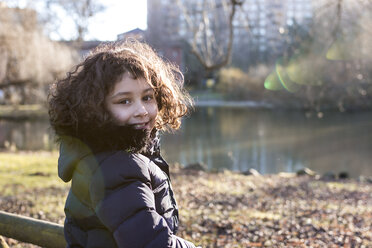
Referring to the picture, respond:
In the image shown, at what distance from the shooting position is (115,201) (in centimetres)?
140

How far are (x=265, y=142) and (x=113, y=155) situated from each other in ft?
58.5

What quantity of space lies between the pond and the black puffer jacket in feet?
38.0

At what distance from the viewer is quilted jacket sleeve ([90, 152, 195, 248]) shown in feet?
4.52

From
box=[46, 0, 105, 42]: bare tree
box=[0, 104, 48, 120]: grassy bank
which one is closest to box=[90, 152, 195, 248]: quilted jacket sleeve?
box=[46, 0, 105, 42]: bare tree

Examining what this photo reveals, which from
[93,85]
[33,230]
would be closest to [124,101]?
[93,85]

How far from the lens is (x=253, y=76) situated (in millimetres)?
35188

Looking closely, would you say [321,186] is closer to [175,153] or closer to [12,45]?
[175,153]

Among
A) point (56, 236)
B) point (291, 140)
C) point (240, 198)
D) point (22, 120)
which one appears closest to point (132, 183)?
point (56, 236)

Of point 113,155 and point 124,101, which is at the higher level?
point 124,101

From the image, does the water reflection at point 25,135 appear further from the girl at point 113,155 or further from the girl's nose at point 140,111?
the girl's nose at point 140,111

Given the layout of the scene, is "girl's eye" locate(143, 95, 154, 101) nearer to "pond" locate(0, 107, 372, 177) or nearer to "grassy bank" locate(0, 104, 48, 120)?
"pond" locate(0, 107, 372, 177)

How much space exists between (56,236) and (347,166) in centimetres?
1360

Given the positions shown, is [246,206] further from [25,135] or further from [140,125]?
[25,135]

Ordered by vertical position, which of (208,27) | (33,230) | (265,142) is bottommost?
(265,142)
